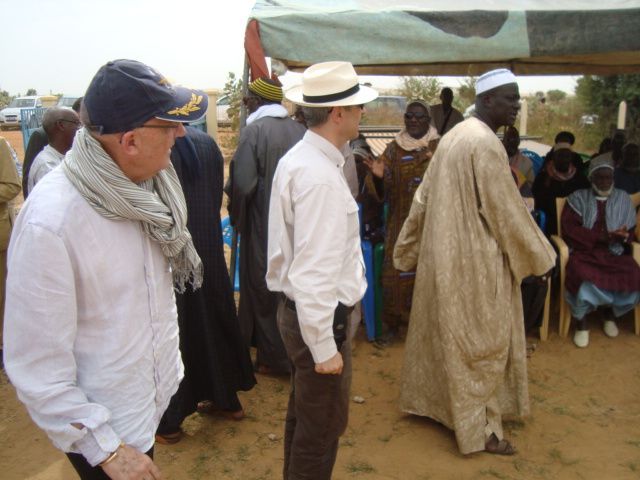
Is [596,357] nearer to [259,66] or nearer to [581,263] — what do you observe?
[581,263]

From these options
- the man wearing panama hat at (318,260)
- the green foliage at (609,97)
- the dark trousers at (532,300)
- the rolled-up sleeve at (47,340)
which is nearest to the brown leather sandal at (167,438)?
the man wearing panama hat at (318,260)

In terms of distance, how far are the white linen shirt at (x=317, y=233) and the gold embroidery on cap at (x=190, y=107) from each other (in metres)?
0.56

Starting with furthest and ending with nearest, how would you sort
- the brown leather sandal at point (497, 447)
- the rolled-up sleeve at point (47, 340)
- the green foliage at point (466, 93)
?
the green foliage at point (466, 93) → the brown leather sandal at point (497, 447) → the rolled-up sleeve at point (47, 340)

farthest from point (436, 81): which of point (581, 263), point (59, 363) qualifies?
point (59, 363)

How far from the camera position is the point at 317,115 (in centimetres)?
208

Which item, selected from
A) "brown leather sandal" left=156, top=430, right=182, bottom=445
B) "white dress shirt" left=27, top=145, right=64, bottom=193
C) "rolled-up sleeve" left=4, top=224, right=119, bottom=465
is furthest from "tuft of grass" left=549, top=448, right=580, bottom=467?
"white dress shirt" left=27, top=145, right=64, bottom=193

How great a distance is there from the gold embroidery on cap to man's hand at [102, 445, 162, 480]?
78cm

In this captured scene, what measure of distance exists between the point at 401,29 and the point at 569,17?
99cm

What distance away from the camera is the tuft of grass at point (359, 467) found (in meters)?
3.01

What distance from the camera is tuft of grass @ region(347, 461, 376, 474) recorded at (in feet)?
9.87

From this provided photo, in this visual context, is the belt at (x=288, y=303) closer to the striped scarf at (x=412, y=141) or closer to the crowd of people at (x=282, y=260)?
the crowd of people at (x=282, y=260)

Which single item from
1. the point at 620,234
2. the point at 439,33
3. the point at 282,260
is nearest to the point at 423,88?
the point at 620,234

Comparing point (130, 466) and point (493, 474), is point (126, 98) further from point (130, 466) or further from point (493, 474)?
point (493, 474)

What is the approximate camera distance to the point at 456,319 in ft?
9.72
